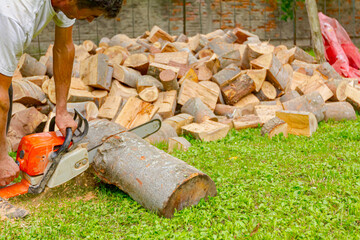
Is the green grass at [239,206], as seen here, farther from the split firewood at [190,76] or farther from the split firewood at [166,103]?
the split firewood at [190,76]

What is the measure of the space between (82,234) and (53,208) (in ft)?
1.70

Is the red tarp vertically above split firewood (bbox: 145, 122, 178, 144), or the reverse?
the red tarp

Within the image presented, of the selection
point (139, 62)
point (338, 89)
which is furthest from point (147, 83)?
point (338, 89)

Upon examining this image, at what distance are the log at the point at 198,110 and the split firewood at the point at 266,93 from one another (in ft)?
3.43

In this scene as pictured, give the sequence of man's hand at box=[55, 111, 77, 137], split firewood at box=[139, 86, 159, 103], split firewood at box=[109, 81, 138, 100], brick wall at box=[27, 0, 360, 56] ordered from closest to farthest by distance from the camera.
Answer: man's hand at box=[55, 111, 77, 137], split firewood at box=[139, 86, 159, 103], split firewood at box=[109, 81, 138, 100], brick wall at box=[27, 0, 360, 56]

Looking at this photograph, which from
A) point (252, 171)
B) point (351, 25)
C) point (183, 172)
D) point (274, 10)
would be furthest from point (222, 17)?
point (183, 172)

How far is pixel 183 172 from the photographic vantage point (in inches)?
102

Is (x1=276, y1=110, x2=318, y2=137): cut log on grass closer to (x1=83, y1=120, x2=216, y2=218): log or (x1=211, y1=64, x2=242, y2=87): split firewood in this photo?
(x1=211, y1=64, x2=242, y2=87): split firewood

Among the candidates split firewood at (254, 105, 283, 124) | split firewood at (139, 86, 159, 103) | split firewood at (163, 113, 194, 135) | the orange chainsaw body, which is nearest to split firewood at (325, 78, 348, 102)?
split firewood at (254, 105, 283, 124)

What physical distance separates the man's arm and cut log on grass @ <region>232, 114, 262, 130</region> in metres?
2.52

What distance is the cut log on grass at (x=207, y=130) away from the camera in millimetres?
4309

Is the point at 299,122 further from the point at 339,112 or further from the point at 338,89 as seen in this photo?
the point at 338,89

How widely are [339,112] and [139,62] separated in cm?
300

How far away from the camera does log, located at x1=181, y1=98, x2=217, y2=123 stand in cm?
475
